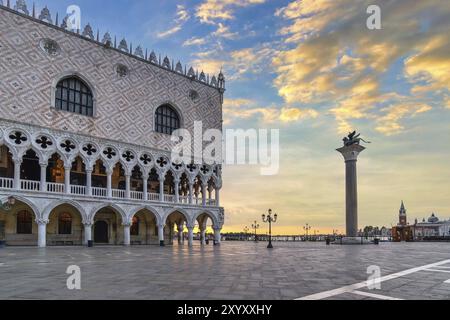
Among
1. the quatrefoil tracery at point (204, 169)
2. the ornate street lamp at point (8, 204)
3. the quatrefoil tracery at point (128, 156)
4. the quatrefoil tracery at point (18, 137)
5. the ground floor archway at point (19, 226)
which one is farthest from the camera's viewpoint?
the quatrefoil tracery at point (204, 169)

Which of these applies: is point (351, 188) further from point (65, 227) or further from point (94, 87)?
point (65, 227)

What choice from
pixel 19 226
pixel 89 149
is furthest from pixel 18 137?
pixel 19 226

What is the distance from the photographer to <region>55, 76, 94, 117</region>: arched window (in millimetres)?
29031

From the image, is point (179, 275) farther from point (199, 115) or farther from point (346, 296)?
point (199, 115)

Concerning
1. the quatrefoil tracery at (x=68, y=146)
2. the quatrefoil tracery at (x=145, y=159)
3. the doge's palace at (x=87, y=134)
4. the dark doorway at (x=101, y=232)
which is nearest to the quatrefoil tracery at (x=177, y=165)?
the doge's palace at (x=87, y=134)

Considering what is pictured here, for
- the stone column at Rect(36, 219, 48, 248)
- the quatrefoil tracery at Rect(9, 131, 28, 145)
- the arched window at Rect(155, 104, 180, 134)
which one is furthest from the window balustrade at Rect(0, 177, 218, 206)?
the arched window at Rect(155, 104, 180, 134)

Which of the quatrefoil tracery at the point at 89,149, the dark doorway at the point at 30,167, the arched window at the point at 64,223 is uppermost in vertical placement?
the quatrefoil tracery at the point at 89,149

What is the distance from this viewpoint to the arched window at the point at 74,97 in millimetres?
29031

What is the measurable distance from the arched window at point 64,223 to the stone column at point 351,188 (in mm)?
23226

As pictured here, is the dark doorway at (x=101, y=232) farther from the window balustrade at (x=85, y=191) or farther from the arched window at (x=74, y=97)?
the arched window at (x=74, y=97)

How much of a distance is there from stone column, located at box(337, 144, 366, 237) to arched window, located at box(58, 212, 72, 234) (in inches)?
914

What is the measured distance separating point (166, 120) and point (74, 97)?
28.6ft

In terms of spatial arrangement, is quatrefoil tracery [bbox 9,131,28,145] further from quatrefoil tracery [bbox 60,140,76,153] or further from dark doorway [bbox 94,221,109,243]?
dark doorway [bbox 94,221,109,243]
